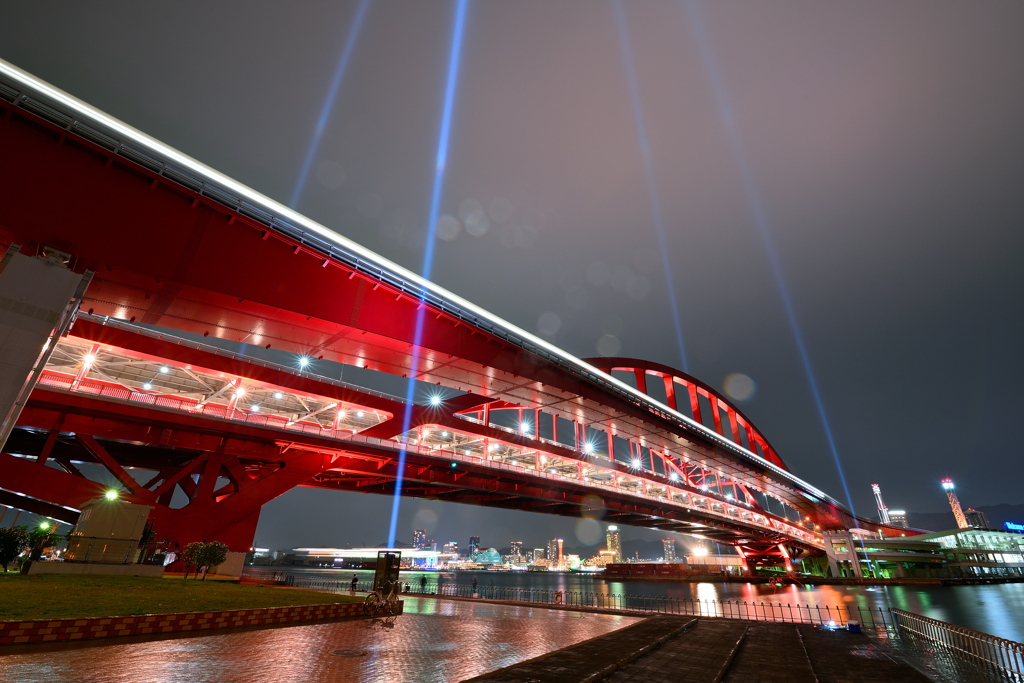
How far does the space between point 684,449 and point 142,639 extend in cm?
3852

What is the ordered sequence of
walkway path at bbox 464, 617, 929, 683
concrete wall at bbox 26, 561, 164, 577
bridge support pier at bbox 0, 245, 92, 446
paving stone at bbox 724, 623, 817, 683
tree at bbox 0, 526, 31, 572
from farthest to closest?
tree at bbox 0, 526, 31, 572, concrete wall at bbox 26, 561, 164, 577, paving stone at bbox 724, 623, 817, 683, bridge support pier at bbox 0, 245, 92, 446, walkway path at bbox 464, 617, 929, 683

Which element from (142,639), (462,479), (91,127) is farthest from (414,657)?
(462,479)

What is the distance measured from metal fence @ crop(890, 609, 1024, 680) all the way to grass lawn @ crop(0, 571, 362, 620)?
75.3ft

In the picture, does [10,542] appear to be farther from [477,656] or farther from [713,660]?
[713,660]

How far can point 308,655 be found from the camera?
11.7 metres

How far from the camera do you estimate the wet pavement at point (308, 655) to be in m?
9.09

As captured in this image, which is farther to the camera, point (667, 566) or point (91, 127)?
point (667, 566)

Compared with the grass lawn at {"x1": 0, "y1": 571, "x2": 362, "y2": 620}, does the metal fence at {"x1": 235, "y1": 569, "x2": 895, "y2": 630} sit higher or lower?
lower

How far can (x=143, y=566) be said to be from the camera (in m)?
22.0

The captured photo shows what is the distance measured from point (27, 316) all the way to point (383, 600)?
17116 mm

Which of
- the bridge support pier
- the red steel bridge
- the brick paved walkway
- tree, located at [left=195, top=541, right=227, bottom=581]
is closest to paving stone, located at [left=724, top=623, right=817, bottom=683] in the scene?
the brick paved walkway

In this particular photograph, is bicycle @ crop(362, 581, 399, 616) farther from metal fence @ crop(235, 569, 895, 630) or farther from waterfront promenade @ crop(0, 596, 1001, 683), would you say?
metal fence @ crop(235, 569, 895, 630)

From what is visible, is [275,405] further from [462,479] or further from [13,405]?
[13,405]

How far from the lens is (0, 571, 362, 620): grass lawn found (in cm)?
1245
